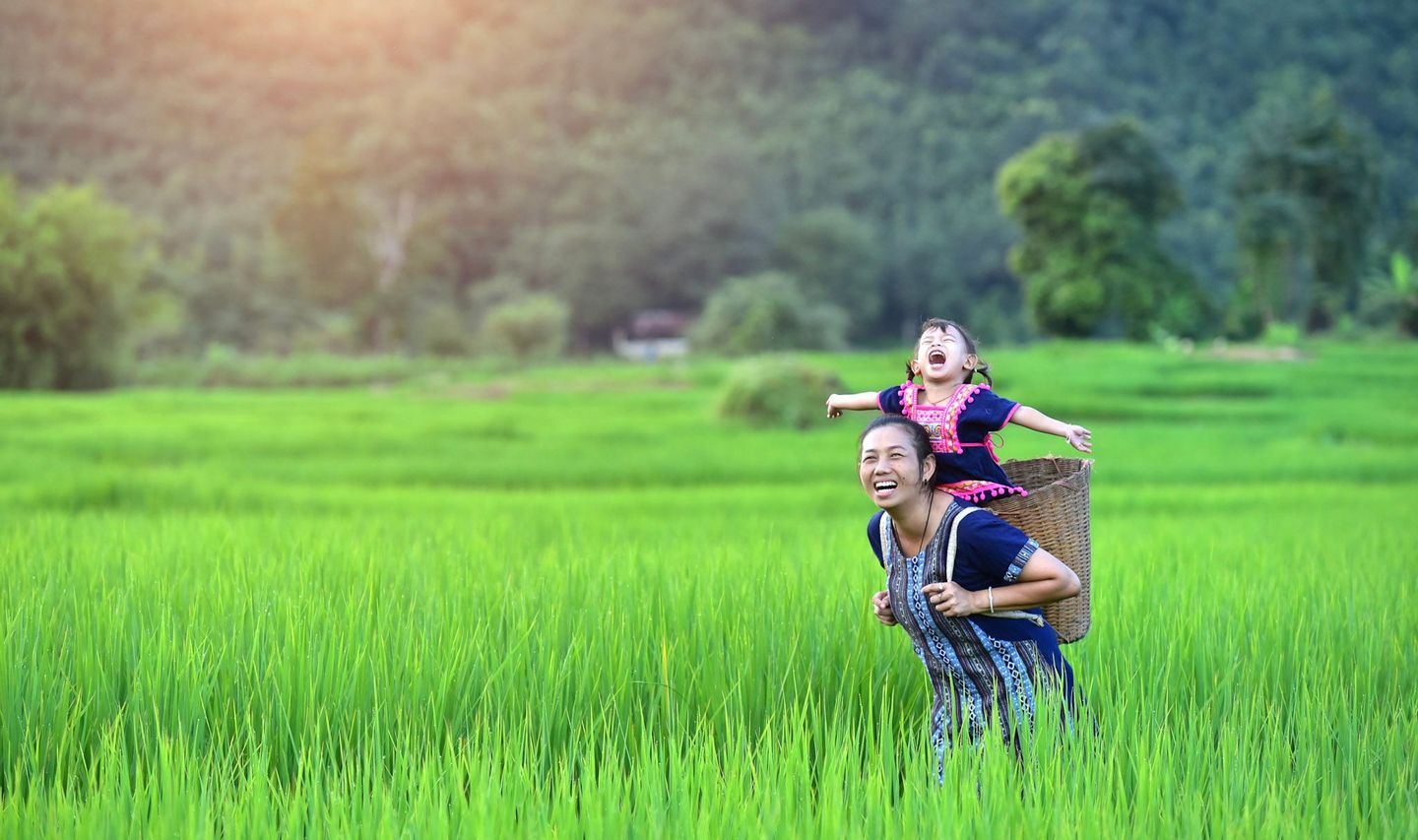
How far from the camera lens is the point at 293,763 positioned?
8.61 feet

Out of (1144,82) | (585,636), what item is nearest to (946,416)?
(585,636)

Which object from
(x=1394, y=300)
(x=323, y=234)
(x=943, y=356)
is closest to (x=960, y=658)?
(x=943, y=356)

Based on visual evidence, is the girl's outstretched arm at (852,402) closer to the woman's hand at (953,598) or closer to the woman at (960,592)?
the woman at (960,592)

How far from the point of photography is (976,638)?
2.38 metres

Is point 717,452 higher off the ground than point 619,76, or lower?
lower

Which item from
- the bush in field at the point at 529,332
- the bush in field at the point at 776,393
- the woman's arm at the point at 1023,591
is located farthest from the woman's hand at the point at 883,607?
the bush in field at the point at 529,332

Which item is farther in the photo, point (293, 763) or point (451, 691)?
point (451, 691)

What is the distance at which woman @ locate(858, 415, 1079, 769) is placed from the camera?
228 centimetres

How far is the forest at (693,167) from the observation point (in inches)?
1142

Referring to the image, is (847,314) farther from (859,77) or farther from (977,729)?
(977,729)

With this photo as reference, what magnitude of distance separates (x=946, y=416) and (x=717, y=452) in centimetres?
879

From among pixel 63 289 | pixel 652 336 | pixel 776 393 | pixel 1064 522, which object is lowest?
pixel 776 393

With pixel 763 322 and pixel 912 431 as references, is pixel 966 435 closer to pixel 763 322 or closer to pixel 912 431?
pixel 912 431

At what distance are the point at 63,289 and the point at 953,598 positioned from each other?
71.0 feet
